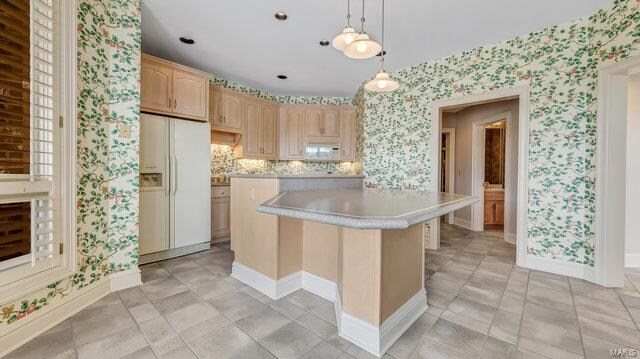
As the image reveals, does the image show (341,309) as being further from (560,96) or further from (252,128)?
(252,128)

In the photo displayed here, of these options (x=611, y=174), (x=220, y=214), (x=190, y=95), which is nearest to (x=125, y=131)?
(x=190, y=95)

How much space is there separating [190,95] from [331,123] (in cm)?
249

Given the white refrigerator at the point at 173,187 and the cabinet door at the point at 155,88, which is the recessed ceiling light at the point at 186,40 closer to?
the cabinet door at the point at 155,88

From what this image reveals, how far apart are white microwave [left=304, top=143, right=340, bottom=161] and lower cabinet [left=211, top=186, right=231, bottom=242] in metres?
1.67

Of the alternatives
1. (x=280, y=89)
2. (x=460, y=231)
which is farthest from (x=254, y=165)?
(x=460, y=231)

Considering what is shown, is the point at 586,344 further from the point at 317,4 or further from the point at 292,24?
the point at 292,24

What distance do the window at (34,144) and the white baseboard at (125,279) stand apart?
0.46 meters

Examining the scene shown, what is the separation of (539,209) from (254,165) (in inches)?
164

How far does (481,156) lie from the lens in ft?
Answer: 14.7

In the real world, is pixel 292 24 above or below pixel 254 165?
above

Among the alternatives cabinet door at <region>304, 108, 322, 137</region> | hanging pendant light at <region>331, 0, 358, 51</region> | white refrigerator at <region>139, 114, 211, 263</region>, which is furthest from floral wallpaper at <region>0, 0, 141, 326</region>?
cabinet door at <region>304, 108, 322, 137</region>

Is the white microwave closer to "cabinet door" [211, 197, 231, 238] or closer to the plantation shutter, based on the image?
"cabinet door" [211, 197, 231, 238]

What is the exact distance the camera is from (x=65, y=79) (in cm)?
168

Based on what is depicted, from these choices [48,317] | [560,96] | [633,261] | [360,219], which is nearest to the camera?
[360,219]
